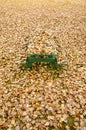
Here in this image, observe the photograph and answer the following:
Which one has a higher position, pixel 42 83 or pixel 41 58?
pixel 41 58

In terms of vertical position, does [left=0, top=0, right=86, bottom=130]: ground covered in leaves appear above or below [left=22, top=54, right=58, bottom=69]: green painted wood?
below

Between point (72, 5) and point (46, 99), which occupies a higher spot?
point (72, 5)

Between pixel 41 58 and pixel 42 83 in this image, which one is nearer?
pixel 42 83

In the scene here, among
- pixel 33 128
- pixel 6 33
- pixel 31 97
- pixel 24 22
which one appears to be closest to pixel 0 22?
pixel 24 22

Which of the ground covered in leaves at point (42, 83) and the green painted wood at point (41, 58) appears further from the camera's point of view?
the green painted wood at point (41, 58)

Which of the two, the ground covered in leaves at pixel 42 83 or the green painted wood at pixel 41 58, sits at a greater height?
the green painted wood at pixel 41 58

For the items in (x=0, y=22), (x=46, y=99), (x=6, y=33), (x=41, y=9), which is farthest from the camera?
(x=41, y=9)

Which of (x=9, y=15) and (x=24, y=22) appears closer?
(x=24, y=22)

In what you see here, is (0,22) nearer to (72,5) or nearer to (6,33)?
(6,33)
